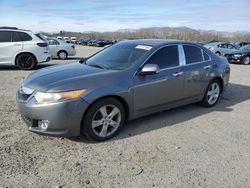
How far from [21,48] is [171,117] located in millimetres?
7929

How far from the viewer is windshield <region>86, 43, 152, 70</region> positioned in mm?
5156

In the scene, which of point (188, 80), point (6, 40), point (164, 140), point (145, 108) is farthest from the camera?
point (6, 40)

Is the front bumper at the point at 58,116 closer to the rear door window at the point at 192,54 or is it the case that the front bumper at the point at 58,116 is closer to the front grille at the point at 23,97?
the front grille at the point at 23,97

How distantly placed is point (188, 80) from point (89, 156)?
273cm

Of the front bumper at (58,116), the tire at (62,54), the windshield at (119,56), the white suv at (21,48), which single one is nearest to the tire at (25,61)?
the white suv at (21,48)

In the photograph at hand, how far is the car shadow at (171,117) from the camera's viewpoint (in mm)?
5070

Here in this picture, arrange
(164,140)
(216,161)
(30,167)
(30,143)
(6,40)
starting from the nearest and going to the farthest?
1. (30,167)
2. (216,161)
3. (30,143)
4. (164,140)
5. (6,40)

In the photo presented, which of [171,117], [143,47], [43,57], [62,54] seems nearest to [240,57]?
[62,54]

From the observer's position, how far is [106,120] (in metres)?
4.61

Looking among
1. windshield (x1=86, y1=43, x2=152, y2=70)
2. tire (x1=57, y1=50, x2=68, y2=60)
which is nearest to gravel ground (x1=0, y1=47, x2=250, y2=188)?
windshield (x1=86, y1=43, x2=152, y2=70)

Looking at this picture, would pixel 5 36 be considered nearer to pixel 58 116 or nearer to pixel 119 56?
pixel 119 56

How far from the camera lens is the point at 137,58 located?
5184 millimetres

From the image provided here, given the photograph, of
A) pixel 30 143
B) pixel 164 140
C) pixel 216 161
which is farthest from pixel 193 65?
pixel 30 143

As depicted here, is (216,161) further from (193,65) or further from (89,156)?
(193,65)
